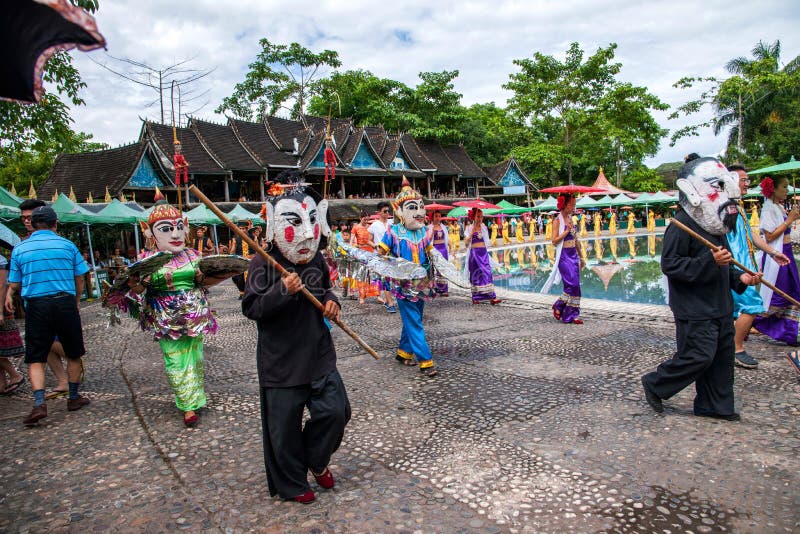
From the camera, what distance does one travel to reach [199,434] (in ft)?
12.4

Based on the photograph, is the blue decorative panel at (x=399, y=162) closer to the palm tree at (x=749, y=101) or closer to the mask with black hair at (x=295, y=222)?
the palm tree at (x=749, y=101)

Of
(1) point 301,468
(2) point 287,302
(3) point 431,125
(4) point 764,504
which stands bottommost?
(4) point 764,504

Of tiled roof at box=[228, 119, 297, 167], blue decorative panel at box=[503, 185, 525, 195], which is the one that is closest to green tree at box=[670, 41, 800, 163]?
blue decorative panel at box=[503, 185, 525, 195]

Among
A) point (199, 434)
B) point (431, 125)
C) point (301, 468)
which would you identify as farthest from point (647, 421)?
point (431, 125)

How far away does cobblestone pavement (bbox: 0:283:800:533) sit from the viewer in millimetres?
2586

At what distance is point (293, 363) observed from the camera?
9.07ft

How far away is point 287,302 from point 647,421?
2.68m

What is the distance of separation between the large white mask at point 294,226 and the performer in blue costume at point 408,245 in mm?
2277

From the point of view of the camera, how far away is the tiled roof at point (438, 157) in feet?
126

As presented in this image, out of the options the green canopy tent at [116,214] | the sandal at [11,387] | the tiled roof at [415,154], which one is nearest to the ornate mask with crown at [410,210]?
the sandal at [11,387]

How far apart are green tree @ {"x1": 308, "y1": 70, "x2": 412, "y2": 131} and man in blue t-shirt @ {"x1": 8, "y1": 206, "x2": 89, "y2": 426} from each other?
37926 mm

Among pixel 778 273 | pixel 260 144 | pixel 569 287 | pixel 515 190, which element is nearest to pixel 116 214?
pixel 569 287

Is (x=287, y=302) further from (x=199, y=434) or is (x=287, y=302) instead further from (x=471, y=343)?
(x=471, y=343)

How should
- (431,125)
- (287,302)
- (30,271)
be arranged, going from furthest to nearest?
(431,125) < (30,271) < (287,302)
